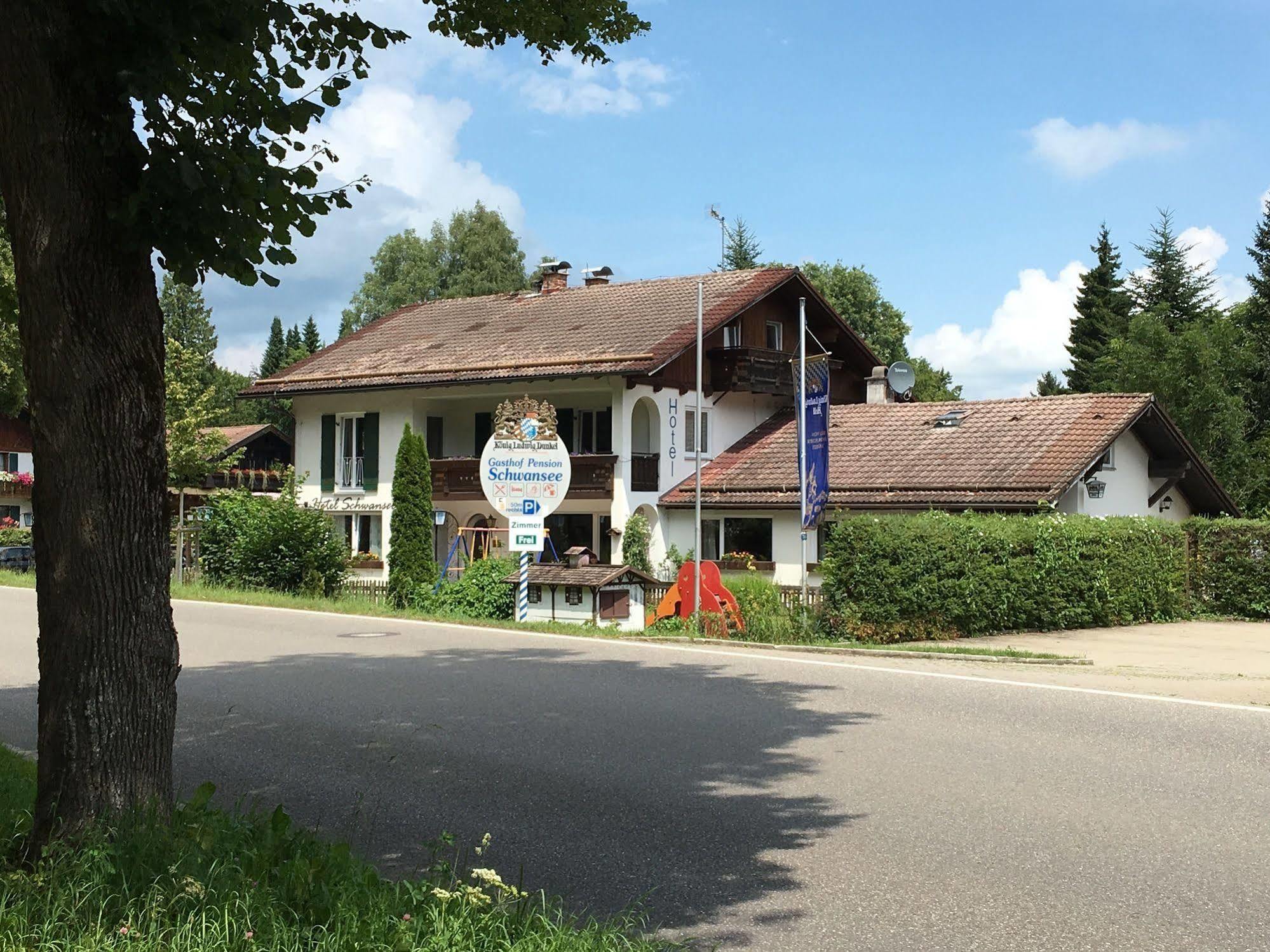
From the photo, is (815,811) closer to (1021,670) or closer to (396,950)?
(396,950)

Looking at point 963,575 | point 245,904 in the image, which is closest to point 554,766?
point 245,904

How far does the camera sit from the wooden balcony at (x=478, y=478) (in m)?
35.9

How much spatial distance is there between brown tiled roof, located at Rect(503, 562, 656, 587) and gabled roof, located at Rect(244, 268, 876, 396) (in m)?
10.9

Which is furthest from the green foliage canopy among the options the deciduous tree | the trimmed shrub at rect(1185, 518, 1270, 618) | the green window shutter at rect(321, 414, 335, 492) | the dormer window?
the deciduous tree

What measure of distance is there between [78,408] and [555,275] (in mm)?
41039

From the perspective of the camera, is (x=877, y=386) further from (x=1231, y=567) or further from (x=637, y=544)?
(x=1231, y=567)

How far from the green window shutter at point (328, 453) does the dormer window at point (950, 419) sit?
60.8 feet

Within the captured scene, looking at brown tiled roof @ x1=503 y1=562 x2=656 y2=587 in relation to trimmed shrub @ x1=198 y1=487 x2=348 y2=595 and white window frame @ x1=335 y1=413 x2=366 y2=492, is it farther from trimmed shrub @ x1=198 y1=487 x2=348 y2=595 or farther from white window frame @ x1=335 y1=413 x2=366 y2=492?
white window frame @ x1=335 y1=413 x2=366 y2=492

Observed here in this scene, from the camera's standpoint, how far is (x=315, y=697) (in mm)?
13164

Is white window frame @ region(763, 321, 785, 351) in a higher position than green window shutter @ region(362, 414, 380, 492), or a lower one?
higher

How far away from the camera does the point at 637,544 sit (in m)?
35.3

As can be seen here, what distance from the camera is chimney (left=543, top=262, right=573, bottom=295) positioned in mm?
46125

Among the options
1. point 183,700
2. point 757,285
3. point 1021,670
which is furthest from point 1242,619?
point 183,700

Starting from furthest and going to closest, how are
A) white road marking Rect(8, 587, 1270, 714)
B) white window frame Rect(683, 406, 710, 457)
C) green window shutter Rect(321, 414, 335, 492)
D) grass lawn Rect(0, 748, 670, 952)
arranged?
1. green window shutter Rect(321, 414, 335, 492)
2. white window frame Rect(683, 406, 710, 457)
3. white road marking Rect(8, 587, 1270, 714)
4. grass lawn Rect(0, 748, 670, 952)
